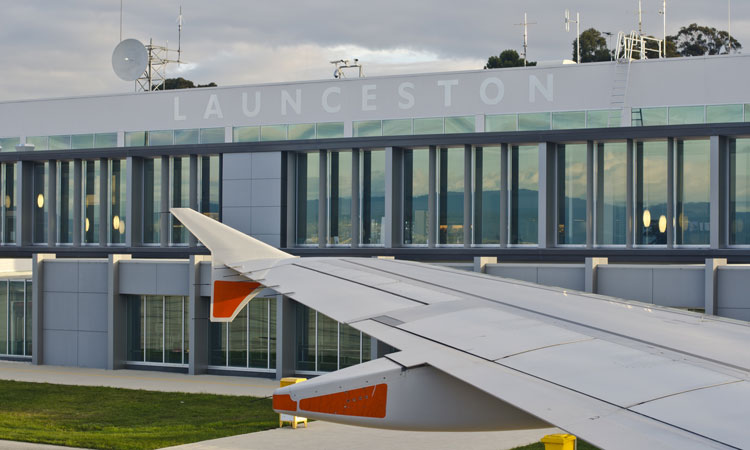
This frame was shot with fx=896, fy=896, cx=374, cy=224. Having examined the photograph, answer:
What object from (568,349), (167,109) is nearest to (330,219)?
(167,109)

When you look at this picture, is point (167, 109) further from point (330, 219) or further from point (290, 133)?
point (330, 219)

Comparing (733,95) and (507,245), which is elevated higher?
(733,95)

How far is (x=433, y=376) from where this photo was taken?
16.3 ft

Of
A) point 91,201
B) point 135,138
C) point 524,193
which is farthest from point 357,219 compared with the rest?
point 135,138

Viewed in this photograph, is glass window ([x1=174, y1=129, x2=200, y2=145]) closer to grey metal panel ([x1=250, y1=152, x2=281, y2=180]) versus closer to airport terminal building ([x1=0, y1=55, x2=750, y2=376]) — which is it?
airport terminal building ([x1=0, y1=55, x2=750, y2=376])

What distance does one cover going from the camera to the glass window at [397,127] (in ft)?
162

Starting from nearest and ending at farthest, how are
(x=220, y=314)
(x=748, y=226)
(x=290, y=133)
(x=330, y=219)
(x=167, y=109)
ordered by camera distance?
1. (x=220, y=314)
2. (x=748, y=226)
3. (x=330, y=219)
4. (x=290, y=133)
5. (x=167, y=109)

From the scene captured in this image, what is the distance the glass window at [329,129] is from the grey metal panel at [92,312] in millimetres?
21330

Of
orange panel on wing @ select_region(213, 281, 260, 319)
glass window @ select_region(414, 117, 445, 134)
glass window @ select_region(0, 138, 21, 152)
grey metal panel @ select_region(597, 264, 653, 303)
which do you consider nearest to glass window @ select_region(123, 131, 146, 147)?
glass window @ select_region(0, 138, 21, 152)

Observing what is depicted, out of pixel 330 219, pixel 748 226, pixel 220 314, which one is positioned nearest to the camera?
pixel 220 314

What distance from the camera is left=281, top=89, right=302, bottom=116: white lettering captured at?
5212cm

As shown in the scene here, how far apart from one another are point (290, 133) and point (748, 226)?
2888cm

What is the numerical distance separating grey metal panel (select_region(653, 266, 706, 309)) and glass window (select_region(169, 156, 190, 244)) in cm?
2084

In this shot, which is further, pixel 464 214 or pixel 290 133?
pixel 290 133
